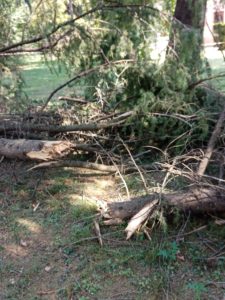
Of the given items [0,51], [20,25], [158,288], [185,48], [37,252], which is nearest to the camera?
[158,288]

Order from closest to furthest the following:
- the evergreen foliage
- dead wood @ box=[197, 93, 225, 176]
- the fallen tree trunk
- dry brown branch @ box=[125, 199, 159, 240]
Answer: dry brown branch @ box=[125, 199, 159, 240] → dead wood @ box=[197, 93, 225, 176] → the fallen tree trunk → the evergreen foliage

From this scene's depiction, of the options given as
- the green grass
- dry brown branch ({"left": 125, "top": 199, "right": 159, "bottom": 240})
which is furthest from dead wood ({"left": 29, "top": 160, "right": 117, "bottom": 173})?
the green grass

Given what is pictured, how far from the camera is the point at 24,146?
5086mm

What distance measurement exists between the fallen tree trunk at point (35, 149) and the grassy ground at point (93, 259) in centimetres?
55

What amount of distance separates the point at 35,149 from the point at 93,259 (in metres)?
1.61

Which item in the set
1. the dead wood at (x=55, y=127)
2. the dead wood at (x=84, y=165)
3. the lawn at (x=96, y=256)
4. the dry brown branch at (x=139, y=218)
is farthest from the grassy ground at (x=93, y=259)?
the dead wood at (x=55, y=127)

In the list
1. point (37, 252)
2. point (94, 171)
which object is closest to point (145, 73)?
point (94, 171)

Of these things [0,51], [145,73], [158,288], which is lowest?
[158,288]

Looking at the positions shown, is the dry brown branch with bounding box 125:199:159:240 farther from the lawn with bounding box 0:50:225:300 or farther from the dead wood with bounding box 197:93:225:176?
the dead wood with bounding box 197:93:225:176

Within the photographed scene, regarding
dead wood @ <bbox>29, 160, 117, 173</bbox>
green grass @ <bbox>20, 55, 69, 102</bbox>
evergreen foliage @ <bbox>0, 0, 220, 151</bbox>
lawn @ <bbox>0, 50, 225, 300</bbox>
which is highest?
evergreen foliage @ <bbox>0, 0, 220, 151</bbox>

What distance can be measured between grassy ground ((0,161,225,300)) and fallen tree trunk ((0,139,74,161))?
1.82 feet

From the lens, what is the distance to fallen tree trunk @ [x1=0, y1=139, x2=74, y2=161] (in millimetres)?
4875

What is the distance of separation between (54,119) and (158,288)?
10.2 feet

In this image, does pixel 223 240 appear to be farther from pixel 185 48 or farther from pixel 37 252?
pixel 185 48
